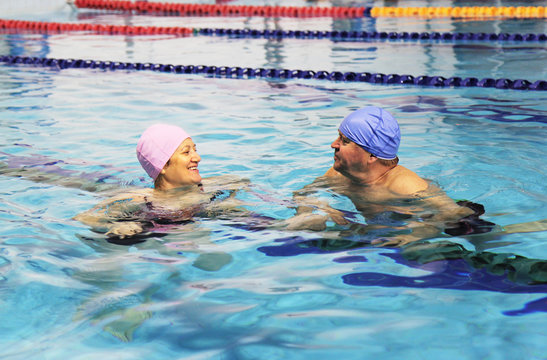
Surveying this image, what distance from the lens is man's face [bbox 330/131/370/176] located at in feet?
13.9

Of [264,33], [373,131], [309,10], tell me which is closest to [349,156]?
[373,131]

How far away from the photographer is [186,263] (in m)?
3.67

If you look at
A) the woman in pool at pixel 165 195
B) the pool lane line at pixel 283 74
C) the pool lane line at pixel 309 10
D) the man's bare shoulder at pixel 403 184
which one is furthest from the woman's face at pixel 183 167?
the pool lane line at pixel 309 10

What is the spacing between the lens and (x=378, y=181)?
4.34m

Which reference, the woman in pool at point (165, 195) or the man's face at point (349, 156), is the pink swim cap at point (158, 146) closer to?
the woman in pool at point (165, 195)

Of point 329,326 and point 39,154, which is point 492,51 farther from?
point 329,326

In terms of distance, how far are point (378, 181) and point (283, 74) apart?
559 cm

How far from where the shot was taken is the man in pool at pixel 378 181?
414 cm

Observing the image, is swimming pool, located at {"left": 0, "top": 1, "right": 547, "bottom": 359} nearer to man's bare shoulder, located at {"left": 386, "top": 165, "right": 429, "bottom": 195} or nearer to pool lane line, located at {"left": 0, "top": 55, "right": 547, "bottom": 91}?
pool lane line, located at {"left": 0, "top": 55, "right": 547, "bottom": 91}

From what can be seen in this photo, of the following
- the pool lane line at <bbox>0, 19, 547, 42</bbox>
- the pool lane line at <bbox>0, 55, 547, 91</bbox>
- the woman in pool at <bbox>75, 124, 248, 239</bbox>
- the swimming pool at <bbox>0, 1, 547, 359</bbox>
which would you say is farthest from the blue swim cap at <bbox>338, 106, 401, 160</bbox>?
the pool lane line at <bbox>0, 19, 547, 42</bbox>

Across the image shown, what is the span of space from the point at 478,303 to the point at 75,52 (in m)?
11.0

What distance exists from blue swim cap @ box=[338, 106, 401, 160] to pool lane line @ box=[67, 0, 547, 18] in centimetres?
1216

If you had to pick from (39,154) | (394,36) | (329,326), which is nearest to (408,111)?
(39,154)

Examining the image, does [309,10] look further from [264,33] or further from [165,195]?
[165,195]
